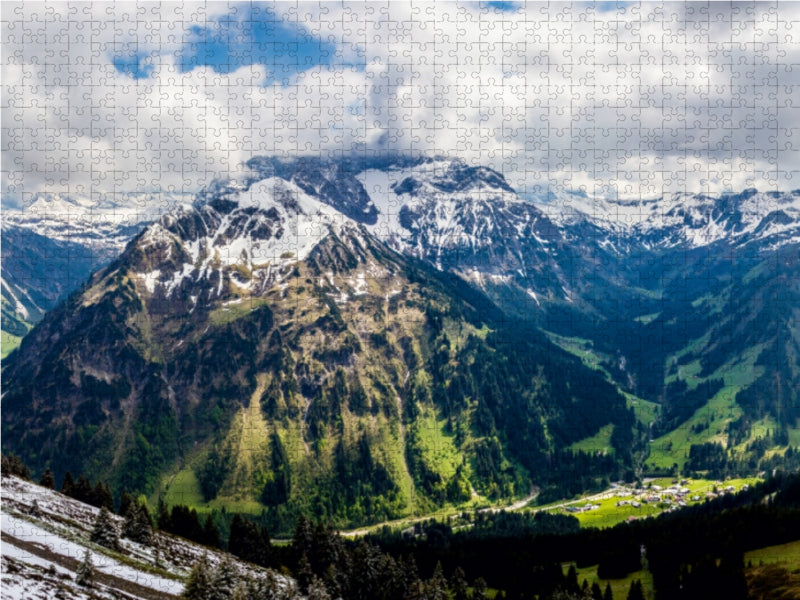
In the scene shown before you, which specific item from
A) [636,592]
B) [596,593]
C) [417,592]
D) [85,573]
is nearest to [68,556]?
[85,573]

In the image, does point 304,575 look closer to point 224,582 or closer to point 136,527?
point 136,527

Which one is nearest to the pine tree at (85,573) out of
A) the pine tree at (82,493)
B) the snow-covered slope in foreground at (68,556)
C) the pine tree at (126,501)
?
the snow-covered slope in foreground at (68,556)

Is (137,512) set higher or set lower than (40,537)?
lower

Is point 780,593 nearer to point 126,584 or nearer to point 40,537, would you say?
point 126,584

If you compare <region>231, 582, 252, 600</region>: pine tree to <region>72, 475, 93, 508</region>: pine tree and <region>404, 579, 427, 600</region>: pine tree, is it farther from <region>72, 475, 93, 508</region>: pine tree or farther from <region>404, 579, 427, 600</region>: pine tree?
<region>72, 475, 93, 508</region>: pine tree

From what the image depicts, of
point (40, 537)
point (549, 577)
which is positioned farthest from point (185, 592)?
point (549, 577)

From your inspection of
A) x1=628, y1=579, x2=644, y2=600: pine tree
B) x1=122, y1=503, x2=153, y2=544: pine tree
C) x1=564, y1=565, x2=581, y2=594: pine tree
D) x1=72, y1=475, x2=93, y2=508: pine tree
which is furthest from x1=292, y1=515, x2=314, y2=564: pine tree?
x1=628, y1=579, x2=644, y2=600: pine tree

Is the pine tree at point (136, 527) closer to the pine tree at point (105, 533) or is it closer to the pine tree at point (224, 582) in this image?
the pine tree at point (105, 533)
